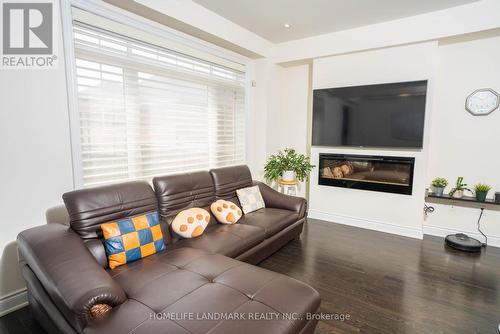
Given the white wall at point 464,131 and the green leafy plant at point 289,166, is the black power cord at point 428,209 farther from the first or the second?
the green leafy plant at point 289,166

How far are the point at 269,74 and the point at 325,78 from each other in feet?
2.93

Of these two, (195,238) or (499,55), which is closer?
(195,238)

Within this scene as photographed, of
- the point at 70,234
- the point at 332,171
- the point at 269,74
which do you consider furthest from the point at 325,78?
the point at 70,234

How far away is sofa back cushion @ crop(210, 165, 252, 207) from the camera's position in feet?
10.5

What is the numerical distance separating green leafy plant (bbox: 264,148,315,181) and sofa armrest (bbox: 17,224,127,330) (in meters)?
2.93

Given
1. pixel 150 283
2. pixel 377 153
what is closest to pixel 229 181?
pixel 150 283

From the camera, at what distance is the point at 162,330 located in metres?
1.26

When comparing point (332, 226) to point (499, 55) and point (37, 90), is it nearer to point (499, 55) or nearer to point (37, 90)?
point (499, 55)

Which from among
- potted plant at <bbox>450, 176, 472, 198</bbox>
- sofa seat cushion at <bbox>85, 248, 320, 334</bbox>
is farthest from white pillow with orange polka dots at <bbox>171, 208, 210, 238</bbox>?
potted plant at <bbox>450, 176, 472, 198</bbox>

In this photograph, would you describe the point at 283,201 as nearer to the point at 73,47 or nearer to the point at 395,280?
the point at 395,280

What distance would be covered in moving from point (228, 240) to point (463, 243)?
2.85m

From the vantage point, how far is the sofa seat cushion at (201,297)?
4.28 feet

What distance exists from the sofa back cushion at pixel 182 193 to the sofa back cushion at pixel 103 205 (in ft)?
0.60

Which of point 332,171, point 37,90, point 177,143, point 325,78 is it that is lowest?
point 332,171
